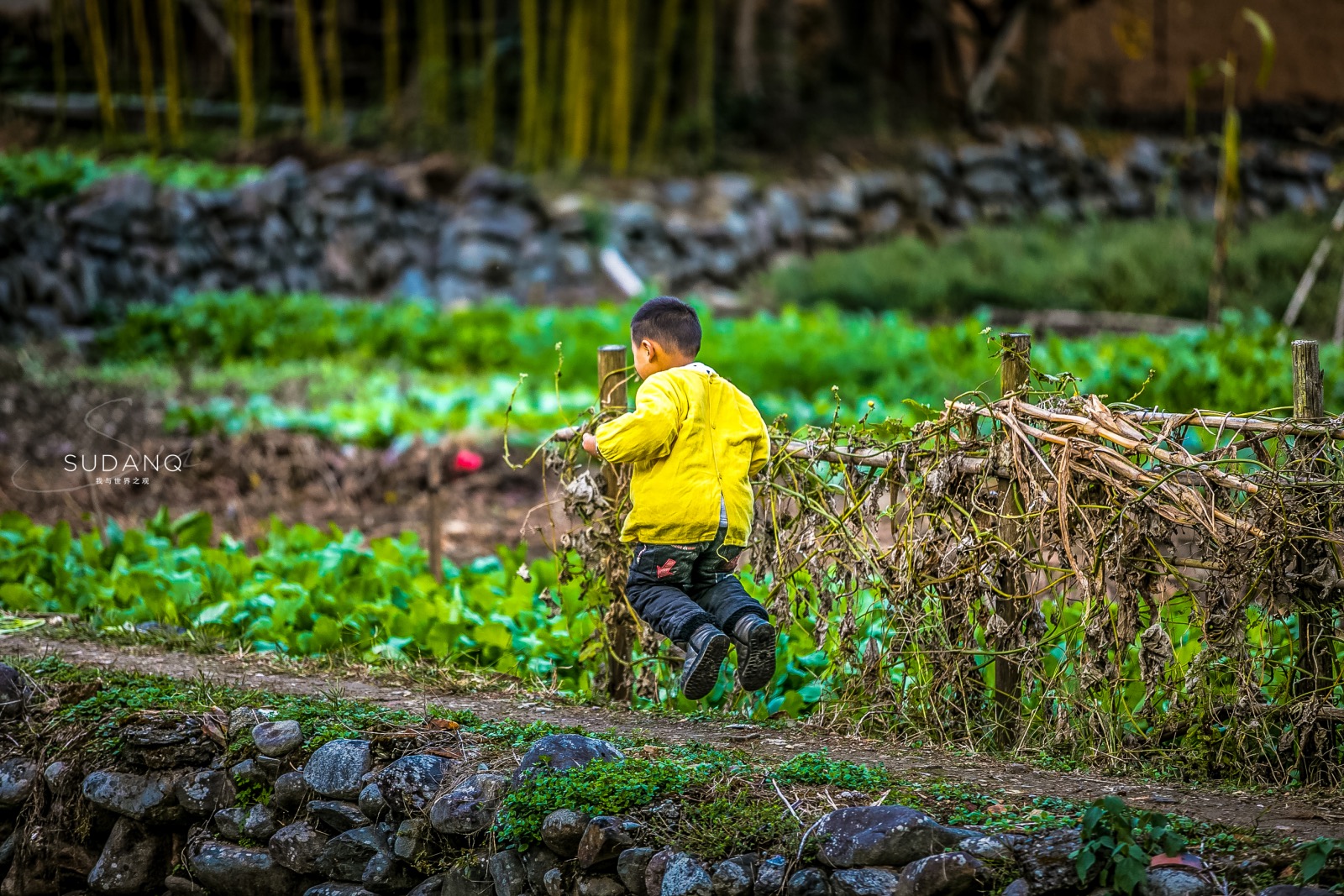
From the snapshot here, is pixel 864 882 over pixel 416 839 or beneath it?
over

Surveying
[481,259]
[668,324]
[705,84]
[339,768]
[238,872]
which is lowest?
[238,872]

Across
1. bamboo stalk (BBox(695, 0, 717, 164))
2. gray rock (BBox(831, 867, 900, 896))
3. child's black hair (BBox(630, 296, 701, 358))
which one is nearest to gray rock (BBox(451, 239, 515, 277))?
bamboo stalk (BBox(695, 0, 717, 164))

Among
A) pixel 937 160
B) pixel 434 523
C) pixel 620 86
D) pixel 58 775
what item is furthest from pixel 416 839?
pixel 937 160

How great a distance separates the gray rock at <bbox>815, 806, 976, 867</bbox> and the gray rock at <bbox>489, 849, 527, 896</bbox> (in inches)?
29.4

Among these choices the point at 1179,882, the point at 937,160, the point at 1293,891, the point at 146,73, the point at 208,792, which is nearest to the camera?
the point at 1293,891

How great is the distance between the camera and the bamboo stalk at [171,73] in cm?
1244

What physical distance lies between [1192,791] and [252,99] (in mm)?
12901

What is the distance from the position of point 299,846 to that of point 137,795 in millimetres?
576

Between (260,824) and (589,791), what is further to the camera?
(260,824)

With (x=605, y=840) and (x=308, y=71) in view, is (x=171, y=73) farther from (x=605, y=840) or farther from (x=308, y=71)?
(x=605, y=840)

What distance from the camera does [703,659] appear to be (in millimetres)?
2977

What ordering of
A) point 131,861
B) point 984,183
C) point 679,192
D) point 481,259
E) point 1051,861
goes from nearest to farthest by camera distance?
point 1051,861 → point 131,861 → point 481,259 → point 679,192 → point 984,183

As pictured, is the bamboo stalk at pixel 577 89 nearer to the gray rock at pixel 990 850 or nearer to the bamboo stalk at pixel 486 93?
the bamboo stalk at pixel 486 93

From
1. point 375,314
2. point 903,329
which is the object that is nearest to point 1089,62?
point 903,329
